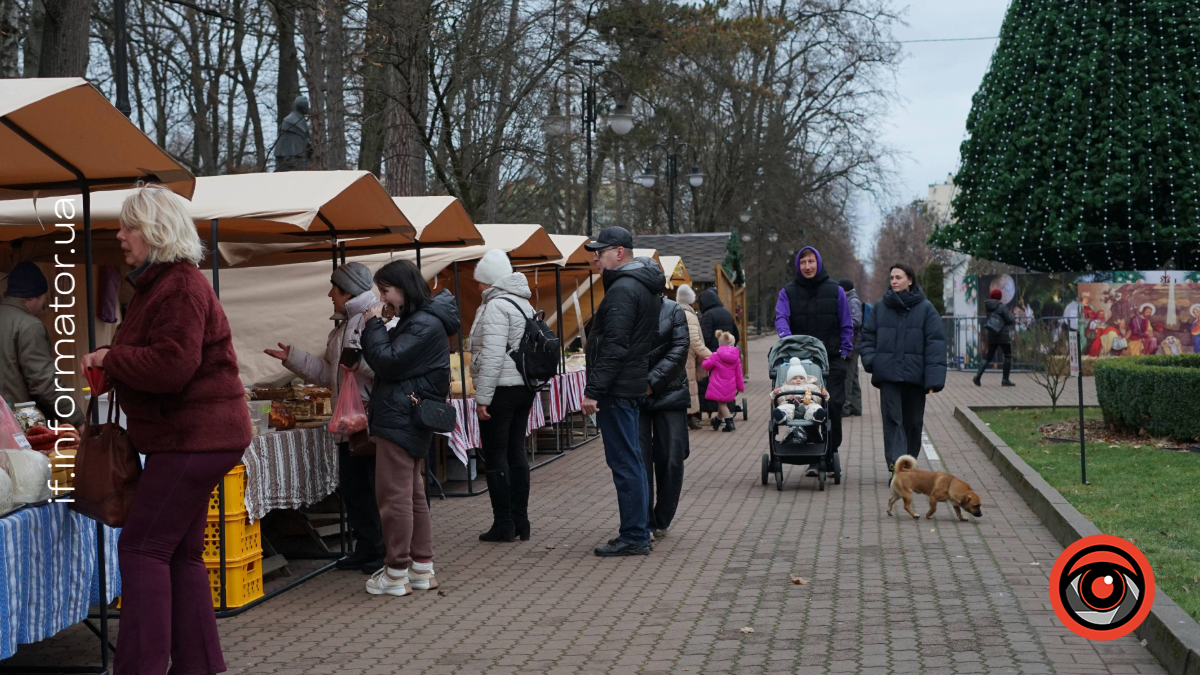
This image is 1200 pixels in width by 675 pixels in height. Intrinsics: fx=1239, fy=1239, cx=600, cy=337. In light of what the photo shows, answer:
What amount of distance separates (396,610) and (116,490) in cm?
248

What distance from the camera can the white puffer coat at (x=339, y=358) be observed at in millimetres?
7535

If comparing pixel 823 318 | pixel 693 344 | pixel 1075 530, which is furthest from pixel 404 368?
pixel 693 344

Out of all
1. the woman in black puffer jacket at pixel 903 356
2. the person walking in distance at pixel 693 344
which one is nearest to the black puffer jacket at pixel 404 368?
the woman in black puffer jacket at pixel 903 356

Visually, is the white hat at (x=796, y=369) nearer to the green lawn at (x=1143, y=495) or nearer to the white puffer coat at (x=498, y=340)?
the green lawn at (x=1143, y=495)

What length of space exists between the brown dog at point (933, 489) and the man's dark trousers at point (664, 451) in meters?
1.78

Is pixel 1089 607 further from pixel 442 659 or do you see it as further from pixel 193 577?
pixel 193 577

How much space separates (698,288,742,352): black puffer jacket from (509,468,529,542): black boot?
30.5 ft

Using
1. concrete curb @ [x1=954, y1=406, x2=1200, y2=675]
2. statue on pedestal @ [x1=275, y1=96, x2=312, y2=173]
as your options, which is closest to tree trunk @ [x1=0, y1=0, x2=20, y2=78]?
statue on pedestal @ [x1=275, y1=96, x2=312, y2=173]

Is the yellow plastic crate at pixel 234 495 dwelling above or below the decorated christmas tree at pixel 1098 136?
below

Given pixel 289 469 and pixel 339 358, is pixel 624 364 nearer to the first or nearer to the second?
pixel 339 358

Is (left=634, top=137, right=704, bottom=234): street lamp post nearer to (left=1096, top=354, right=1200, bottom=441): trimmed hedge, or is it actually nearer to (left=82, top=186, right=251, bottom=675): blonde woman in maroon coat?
(left=1096, top=354, right=1200, bottom=441): trimmed hedge

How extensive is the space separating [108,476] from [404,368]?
243 centimetres

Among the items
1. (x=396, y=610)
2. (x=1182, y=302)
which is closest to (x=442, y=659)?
(x=396, y=610)

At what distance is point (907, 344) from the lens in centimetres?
1070
